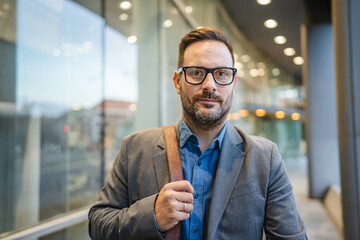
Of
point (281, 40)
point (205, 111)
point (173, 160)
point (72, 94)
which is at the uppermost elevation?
point (281, 40)

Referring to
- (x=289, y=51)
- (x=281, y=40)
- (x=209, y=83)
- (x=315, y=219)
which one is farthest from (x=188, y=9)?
(x=289, y=51)

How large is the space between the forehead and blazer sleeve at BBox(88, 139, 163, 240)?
581 millimetres

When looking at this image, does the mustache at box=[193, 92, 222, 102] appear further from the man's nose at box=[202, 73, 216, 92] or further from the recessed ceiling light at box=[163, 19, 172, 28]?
the recessed ceiling light at box=[163, 19, 172, 28]

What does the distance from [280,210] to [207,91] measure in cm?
67

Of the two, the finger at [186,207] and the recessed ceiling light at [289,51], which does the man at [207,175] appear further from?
the recessed ceiling light at [289,51]

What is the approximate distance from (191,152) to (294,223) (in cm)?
59

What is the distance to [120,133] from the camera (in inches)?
176

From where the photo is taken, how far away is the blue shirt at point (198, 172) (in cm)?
136

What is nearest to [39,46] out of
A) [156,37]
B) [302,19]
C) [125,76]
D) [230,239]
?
[125,76]

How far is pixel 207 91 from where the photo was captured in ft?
4.48

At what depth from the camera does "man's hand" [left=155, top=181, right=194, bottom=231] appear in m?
A: 1.17

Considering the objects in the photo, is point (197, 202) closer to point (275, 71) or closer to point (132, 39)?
point (132, 39)

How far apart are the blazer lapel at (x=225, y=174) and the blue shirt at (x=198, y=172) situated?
5 cm

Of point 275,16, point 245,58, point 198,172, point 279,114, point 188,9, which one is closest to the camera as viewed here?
→ point 198,172
